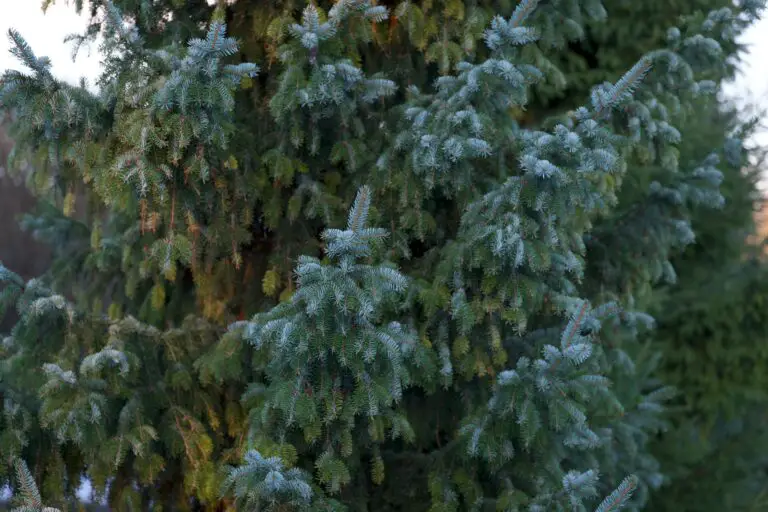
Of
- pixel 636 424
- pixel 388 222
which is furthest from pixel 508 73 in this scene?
pixel 636 424

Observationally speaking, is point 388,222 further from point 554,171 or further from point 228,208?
point 554,171

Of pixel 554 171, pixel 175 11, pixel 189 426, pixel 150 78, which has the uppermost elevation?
pixel 175 11

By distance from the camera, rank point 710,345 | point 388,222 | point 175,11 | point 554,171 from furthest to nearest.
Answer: point 710,345 < point 175,11 < point 388,222 < point 554,171

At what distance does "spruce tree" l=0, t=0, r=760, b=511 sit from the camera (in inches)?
122

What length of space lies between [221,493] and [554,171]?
Answer: 1781 mm

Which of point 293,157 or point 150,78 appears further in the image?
point 293,157

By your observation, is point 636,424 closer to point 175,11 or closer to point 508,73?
point 508,73

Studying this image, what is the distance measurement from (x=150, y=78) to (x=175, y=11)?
106 centimetres

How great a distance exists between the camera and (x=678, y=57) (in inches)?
144

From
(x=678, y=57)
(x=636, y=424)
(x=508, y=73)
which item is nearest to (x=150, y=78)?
(x=508, y=73)

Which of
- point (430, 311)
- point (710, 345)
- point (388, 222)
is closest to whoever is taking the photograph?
point (430, 311)

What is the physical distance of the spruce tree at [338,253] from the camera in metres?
3.11

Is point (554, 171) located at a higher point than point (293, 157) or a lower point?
lower

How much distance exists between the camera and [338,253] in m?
2.73
